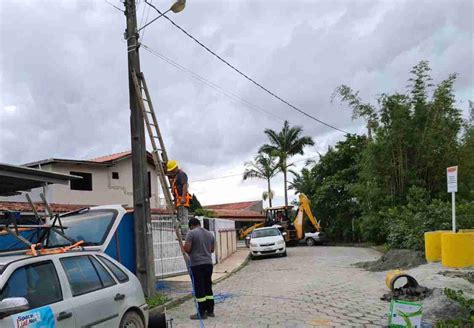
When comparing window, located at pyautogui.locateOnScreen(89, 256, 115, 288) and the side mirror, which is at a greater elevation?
the side mirror

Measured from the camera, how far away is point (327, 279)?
14.1 meters

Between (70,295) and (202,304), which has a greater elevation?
(70,295)

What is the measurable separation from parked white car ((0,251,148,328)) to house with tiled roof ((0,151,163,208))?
2240 centimetres

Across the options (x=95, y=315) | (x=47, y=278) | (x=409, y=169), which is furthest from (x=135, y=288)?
(x=409, y=169)

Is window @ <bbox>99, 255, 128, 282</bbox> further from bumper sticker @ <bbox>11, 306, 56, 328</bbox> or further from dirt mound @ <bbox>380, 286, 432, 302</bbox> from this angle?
dirt mound @ <bbox>380, 286, 432, 302</bbox>

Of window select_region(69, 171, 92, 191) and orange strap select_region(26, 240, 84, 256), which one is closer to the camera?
orange strap select_region(26, 240, 84, 256)

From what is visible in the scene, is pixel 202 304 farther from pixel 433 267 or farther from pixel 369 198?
pixel 369 198

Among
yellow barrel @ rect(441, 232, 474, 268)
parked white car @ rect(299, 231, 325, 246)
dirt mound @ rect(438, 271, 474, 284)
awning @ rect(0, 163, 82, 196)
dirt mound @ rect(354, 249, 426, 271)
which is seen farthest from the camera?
parked white car @ rect(299, 231, 325, 246)

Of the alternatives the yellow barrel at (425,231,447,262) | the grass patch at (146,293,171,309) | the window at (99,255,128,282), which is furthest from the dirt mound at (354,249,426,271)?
the window at (99,255,128,282)

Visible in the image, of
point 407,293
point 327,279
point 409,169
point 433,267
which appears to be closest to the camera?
point 407,293

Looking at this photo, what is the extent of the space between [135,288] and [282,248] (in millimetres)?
17302

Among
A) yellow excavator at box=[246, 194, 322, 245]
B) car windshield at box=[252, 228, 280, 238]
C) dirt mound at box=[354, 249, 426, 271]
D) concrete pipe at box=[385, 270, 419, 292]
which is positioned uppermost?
concrete pipe at box=[385, 270, 419, 292]

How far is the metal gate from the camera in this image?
44.9 ft

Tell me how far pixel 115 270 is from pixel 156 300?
12.8 feet
